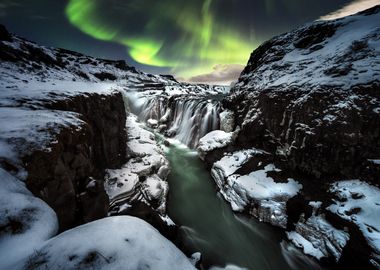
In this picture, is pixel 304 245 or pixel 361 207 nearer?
pixel 361 207

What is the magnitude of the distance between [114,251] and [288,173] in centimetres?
1108

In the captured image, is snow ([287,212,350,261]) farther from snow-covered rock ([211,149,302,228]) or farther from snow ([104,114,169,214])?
snow ([104,114,169,214])

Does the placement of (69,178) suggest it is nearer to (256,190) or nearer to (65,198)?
(65,198)

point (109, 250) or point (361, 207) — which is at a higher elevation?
point (109, 250)

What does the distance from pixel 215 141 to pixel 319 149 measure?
26.2ft

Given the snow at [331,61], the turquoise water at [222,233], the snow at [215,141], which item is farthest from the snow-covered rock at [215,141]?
the snow at [331,61]

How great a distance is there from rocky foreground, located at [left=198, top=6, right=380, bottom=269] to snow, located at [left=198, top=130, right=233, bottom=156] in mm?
120

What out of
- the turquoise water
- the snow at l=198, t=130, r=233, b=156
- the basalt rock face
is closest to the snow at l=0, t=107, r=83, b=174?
the basalt rock face

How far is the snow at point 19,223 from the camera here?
2648 millimetres

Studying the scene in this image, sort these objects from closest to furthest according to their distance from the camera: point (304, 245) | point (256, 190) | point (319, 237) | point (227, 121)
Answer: point (319, 237), point (304, 245), point (256, 190), point (227, 121)

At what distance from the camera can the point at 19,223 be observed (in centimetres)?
304

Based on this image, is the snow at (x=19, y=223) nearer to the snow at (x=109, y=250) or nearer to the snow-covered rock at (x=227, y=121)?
the snow at (x=109, y=250)

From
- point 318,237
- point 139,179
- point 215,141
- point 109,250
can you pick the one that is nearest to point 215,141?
point 215,141

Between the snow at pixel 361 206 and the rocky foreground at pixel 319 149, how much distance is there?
0.03m
